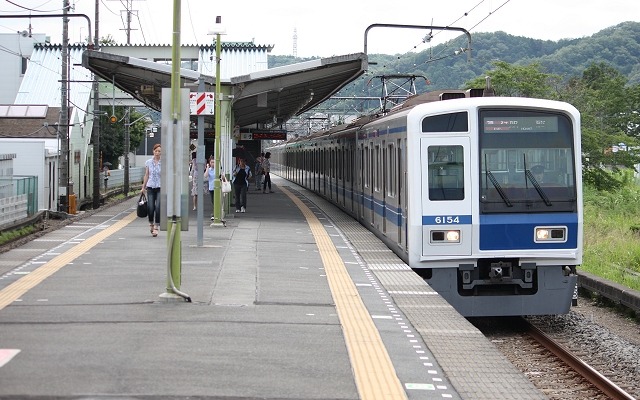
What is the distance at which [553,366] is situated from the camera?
10.6m

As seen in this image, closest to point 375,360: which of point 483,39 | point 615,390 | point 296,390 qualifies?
point 296,390

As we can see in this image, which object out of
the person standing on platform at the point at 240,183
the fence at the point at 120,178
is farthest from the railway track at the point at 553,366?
the fence at the point at 120,178

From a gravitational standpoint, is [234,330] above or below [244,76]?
below

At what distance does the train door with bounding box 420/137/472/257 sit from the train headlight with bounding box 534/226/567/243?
0.80 m

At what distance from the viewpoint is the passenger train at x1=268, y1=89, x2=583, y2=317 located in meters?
12.0

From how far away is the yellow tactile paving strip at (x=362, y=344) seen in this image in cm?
670

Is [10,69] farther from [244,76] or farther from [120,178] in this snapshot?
[244,76]

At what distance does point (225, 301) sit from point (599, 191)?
92.2ft

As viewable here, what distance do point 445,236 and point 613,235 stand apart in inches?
578

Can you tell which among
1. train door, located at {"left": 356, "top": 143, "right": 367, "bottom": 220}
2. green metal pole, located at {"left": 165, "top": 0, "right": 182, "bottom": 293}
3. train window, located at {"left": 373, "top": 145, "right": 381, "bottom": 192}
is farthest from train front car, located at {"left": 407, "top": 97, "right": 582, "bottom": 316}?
train door, located at {"left": 356, "top": 143, "right": 367, "bottom": 220}

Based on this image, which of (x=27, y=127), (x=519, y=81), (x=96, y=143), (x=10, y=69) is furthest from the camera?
(x=10, y=69)

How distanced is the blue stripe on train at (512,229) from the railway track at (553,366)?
3.68 feet

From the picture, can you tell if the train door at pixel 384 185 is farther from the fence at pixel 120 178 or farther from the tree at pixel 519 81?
the fence at pixel 120 178

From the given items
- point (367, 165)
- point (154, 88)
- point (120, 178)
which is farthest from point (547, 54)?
point (367, 165)
